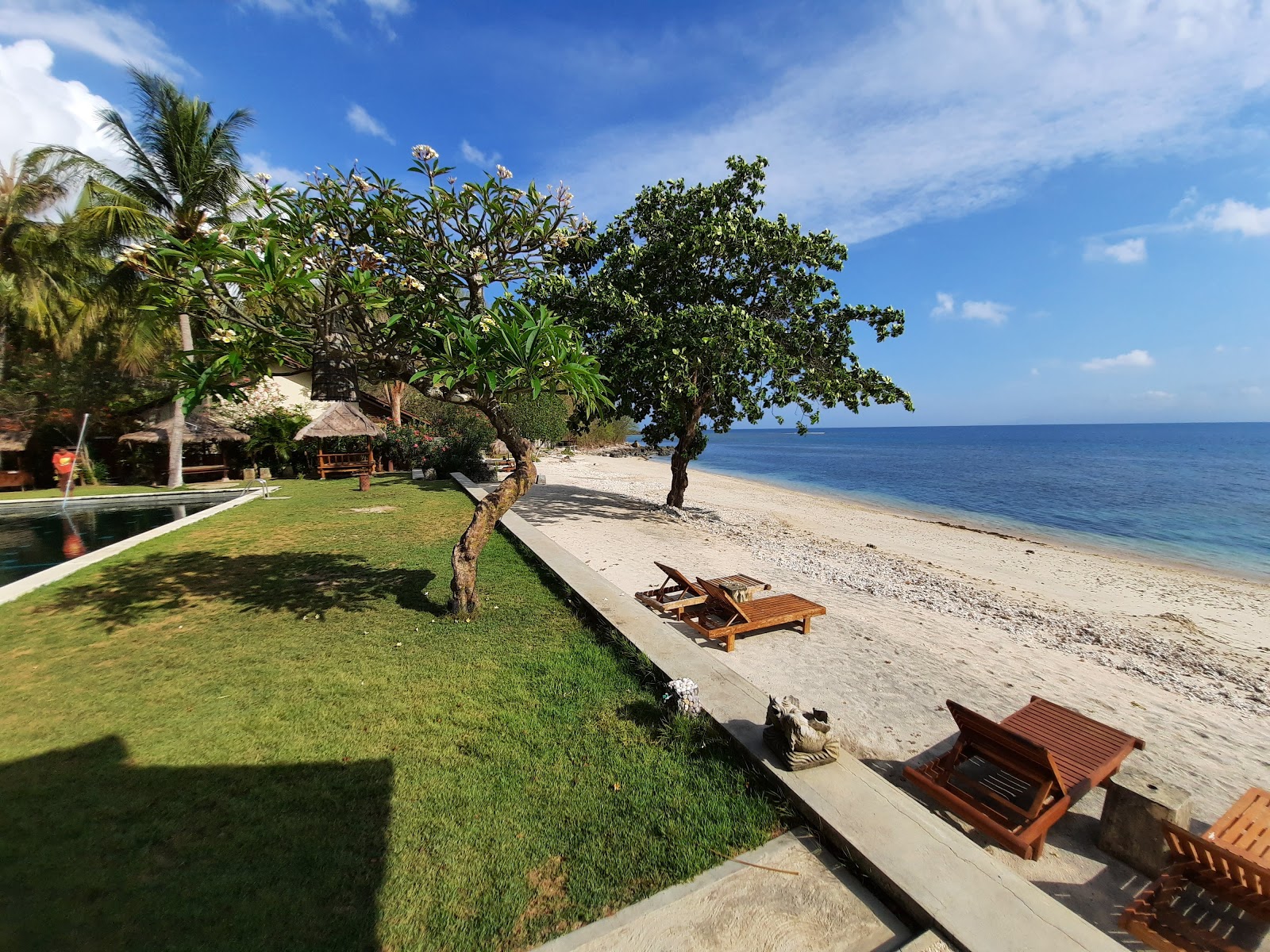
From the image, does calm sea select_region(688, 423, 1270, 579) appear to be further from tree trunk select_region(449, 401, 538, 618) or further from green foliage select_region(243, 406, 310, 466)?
green foliage select_region(243, 406, 310, 466)

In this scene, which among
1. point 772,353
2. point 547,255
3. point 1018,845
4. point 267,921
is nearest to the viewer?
point 267,921

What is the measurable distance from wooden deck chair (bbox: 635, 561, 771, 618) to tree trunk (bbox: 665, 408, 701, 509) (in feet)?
26.3

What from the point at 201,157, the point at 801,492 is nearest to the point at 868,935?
the point at 201,157

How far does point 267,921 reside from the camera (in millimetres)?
2475

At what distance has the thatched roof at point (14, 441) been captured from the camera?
59.4 ft

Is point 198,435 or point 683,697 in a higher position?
point 198,435

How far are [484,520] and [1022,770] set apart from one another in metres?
5.49

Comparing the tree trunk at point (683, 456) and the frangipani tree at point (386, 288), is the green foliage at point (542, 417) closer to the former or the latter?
the tree trunk at point (683, 456)

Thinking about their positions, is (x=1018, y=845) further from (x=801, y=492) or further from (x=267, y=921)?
(x=801, y=492)

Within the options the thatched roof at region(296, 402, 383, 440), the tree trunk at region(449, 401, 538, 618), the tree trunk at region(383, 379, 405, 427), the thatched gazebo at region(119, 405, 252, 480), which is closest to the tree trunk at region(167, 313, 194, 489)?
the thatched gazebo at region(119, 405, 252, 480)

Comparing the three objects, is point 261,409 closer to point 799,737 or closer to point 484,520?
point 484,520

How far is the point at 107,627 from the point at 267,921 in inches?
218

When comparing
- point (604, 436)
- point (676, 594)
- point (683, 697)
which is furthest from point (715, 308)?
point (604, 436)

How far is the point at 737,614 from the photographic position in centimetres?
642
